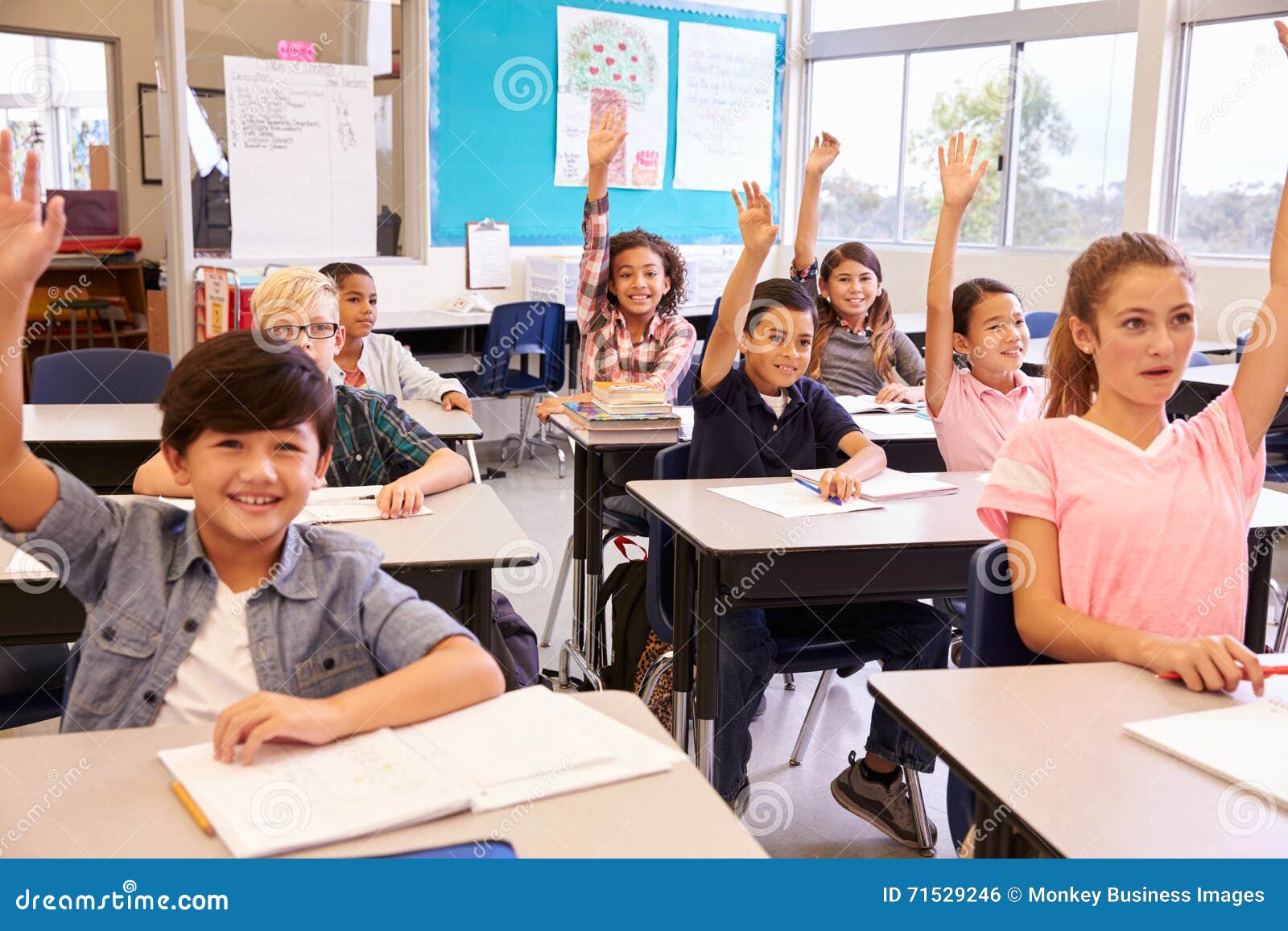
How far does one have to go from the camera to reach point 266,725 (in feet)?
3.45

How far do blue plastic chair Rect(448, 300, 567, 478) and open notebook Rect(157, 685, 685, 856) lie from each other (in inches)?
187

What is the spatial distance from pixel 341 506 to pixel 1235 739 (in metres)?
1.61

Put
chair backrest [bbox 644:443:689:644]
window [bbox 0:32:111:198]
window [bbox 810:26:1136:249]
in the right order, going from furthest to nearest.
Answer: window [bbox 0:32:111:198], window [bbox 810:26:1136:249], chair backrest [bbox 644:443:689:644]

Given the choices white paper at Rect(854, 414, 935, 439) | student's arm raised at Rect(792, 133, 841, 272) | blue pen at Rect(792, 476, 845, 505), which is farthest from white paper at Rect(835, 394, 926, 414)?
blue pen at Rect(792, 476, 845, 505)

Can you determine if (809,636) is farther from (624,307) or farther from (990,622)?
(624,307)

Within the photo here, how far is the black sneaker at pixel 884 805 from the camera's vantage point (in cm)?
240

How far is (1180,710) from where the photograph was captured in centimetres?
131

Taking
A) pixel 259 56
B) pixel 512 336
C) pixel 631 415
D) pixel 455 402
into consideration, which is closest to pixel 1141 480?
pixel 631 415

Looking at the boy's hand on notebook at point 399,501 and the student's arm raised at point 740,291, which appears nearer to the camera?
the boy's hand on notebook at point 399,501

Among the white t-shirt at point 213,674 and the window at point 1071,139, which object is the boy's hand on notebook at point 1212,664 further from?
the window at point 1071,139

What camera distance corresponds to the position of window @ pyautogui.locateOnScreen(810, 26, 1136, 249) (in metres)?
6.19

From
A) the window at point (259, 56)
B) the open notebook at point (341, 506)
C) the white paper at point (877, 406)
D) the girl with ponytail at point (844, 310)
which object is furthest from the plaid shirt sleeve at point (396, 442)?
the window at point (259, 56)

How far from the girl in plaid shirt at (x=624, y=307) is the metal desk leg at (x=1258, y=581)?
6.25 ft

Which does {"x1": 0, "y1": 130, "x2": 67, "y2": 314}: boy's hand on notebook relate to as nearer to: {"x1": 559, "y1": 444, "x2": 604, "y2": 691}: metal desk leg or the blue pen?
the blue pen
